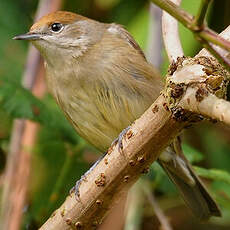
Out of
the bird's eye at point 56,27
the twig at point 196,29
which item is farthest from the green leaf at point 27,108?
the twig at point 196,29

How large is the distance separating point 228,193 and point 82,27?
1392mm

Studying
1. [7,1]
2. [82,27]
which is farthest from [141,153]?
[7,1]

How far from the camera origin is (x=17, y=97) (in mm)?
3447

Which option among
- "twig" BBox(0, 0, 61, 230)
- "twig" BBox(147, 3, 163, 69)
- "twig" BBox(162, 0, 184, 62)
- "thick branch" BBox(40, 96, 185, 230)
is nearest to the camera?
"thick branch" BBox(40, 96, 185, 230)

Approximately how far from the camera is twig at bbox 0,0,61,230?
11.9 feet

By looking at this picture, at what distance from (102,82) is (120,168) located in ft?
3.86

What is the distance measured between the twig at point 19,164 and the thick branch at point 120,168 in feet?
4.64

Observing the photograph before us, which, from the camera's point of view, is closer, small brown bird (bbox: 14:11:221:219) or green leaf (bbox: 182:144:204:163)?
small brown bird (bbox: 14:11:221:219)

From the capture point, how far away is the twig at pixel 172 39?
6.87 ft

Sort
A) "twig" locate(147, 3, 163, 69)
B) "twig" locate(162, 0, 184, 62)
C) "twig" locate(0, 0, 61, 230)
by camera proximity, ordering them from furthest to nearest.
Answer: "twig" locate(147, 3, 163, 69) < "twig" locate(0, 0, 61, 230) < "twig" locate(162, 0, 184, 62)

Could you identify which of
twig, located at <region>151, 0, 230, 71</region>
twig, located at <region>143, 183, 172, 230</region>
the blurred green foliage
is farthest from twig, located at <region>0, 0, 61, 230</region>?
twig, located at <region>151, 0, 230, 71</region>

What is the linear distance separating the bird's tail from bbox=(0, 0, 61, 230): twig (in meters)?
0.89

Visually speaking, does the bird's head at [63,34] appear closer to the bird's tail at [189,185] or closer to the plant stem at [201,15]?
the bird's tail at [189,185]

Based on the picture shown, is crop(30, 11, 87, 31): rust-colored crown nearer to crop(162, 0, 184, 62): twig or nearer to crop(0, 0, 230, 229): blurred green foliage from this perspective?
crop(0, 0, 230, 229): blurred green foliage
